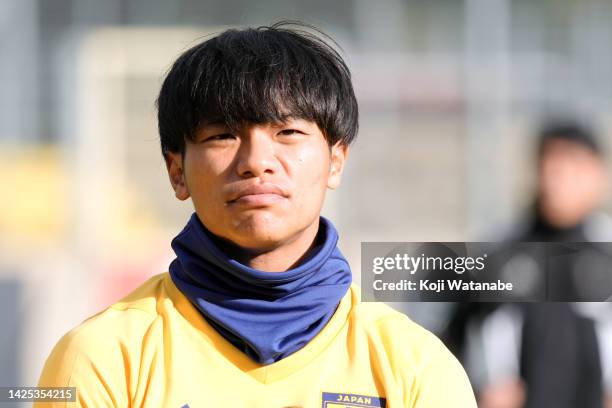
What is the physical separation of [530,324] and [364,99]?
3.73 meters

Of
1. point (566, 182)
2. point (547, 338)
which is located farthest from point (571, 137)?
point (547, 338)

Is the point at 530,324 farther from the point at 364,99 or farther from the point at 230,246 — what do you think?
the point at 364,99

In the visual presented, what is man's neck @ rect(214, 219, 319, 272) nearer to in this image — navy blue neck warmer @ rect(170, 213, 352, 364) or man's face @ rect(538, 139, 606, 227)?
navy blue neck warmer @ rect(170, 213, 352, 364)

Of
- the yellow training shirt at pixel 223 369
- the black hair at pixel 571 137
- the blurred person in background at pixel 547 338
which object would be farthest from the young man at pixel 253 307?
the black hair at pixel 571 137

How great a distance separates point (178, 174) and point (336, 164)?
23 cm

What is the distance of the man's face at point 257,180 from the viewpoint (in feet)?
4.86

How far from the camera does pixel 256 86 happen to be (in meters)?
1.56

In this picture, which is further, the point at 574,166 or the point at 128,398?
the point at 574,166

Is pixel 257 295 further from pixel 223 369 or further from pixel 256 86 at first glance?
pixel 256 86

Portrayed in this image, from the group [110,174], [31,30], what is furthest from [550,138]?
[31,30]

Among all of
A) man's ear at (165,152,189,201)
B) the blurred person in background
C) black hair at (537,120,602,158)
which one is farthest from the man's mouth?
black hair at (537,120,602,158)

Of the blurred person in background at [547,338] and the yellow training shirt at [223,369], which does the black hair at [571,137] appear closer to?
the blurred person in background at [547,338]

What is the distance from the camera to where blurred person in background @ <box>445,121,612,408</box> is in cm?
289

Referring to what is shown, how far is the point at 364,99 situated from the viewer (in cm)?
660
